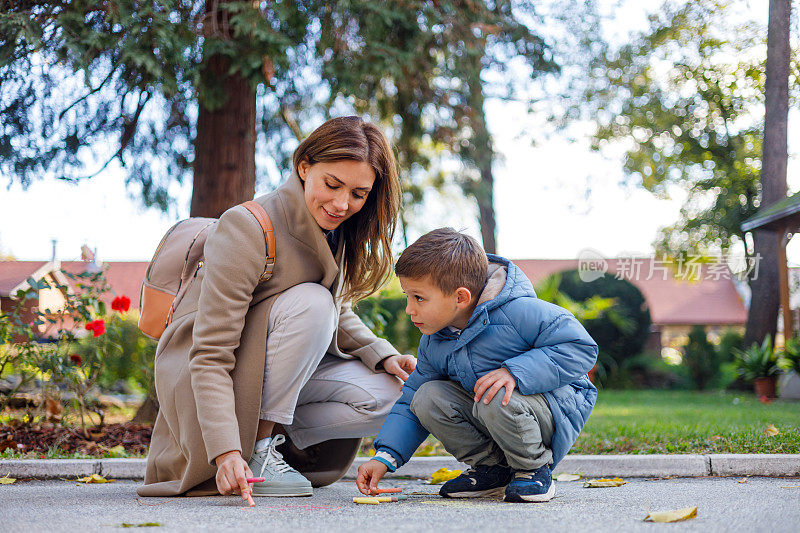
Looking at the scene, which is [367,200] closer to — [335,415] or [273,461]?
[335,415]

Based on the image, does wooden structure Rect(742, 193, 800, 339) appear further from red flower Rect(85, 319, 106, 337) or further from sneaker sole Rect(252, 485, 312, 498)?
sneaker sole Rect(252, 485, 312, 498)

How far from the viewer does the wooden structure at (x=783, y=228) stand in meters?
9.83

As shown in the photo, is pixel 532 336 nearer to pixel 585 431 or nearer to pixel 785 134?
pixel 585 431

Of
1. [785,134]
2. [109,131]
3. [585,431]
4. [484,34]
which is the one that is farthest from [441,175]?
[585,431]

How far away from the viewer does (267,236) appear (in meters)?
2.97

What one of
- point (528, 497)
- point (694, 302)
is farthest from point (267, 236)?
point (694, 302)

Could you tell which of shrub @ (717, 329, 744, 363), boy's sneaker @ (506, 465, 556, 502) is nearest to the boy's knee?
boy's sneaker @ (506, 465, 556, 502)

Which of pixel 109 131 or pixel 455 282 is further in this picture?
pixel 109 131

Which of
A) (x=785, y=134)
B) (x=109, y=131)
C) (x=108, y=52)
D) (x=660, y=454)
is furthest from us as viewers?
(x=785, y=134)

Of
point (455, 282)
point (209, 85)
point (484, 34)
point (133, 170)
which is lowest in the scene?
point (455, 282)

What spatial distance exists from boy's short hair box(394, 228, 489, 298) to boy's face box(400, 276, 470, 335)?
0.06 ft

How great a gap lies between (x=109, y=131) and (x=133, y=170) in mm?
525

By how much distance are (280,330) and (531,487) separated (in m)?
1.10

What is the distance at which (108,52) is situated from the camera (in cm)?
636
